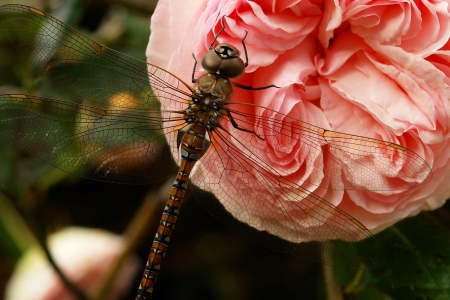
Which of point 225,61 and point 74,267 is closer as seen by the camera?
point 225,61

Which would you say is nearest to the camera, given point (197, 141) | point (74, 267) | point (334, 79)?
point (334, 79)

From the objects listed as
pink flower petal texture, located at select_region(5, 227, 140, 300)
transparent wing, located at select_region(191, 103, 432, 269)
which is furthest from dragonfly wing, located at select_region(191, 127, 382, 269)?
pink flower petal texture, located at select_region(5, 227, 140, 300)

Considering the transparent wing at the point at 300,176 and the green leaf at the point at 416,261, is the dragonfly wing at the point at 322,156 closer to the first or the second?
the transparent wing at the point at 300,176

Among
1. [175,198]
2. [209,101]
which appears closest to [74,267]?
[175,198]

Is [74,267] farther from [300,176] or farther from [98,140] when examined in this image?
[300,176]

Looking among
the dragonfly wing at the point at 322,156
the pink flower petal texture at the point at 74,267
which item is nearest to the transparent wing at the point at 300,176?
the dragonfly wing at the point at 322,156

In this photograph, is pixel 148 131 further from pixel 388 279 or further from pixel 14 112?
pixel 388 279
